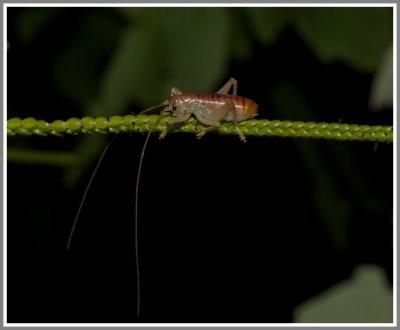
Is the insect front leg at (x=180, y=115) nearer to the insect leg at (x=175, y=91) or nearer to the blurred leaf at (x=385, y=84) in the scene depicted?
the insect leg at (x=175, y=91)

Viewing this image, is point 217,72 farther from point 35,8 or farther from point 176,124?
point 35,8

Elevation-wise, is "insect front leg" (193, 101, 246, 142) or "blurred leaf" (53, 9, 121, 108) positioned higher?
"blurred leaf" (53, 9, 121, 108)

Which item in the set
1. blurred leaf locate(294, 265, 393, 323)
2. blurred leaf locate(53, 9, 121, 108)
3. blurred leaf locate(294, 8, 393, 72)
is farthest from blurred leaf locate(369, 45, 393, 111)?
blurred leaf locate(53, 9, 121, 108)

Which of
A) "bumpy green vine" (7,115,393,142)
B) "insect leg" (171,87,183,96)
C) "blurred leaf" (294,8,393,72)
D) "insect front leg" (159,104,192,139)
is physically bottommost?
"bumpy green vine" (7,115,393,142)

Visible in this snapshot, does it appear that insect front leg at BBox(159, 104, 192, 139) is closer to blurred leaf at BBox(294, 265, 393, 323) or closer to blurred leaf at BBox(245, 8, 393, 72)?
→ blurred leaf at BBox(245, 8, 393, 72)

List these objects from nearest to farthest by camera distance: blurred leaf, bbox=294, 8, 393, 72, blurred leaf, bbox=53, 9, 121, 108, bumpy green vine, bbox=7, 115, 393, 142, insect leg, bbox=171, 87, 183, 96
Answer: bumpy green vine, bbox=7, 115, 393, 142, insect leg, bbox=171, 87, 183, 96, blurred leaf, bbox=294, 8, 393, 72, blurred leaf, bbox=53, 9, 121, 108

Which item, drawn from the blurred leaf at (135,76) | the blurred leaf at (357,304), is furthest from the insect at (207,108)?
the blurred leaf at (357,304)

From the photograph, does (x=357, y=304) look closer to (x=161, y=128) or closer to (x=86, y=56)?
(x=161, y=128)
